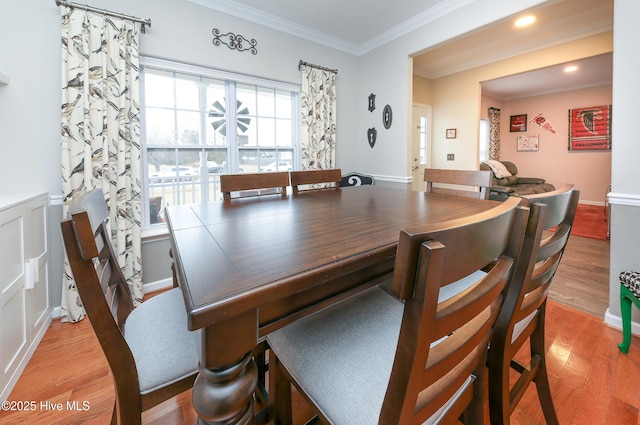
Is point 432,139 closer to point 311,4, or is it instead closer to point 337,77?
point 337,77

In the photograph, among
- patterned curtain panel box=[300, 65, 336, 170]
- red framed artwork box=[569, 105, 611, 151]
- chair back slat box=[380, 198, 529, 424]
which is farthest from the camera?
red framed artwork box=[569, 105, 611, 151]

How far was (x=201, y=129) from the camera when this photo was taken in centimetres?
283

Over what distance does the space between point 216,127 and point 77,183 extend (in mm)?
1274

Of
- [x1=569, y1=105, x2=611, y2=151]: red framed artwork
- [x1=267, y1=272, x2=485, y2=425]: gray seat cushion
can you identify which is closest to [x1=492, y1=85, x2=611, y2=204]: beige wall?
[x1=569, y1=105, x2=611, y2=151]: red framed artwork

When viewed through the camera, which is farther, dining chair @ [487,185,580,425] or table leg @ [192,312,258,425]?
dining chair @ [487,185,580,425]

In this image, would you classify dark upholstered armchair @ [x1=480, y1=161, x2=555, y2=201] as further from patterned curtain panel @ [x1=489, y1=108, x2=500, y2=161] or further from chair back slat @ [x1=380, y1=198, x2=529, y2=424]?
chair back slat @ [x1=380, y1=198, x2=529, y2=424]

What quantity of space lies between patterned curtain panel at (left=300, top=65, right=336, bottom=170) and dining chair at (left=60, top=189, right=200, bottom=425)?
2.53m

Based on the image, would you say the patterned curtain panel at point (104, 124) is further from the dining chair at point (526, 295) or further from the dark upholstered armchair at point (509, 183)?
the dark upholstered armchair at point (509, 183)

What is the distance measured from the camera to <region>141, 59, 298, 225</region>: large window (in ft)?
8.52

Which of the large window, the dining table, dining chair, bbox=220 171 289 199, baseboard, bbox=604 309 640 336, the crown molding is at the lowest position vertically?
baseboard, bbox=604 309 640 336

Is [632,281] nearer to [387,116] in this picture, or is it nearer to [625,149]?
[625,149]

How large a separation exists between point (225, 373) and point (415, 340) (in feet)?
1.33

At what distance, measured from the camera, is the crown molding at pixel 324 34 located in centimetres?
275

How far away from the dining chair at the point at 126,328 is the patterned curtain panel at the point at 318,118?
253 cm
